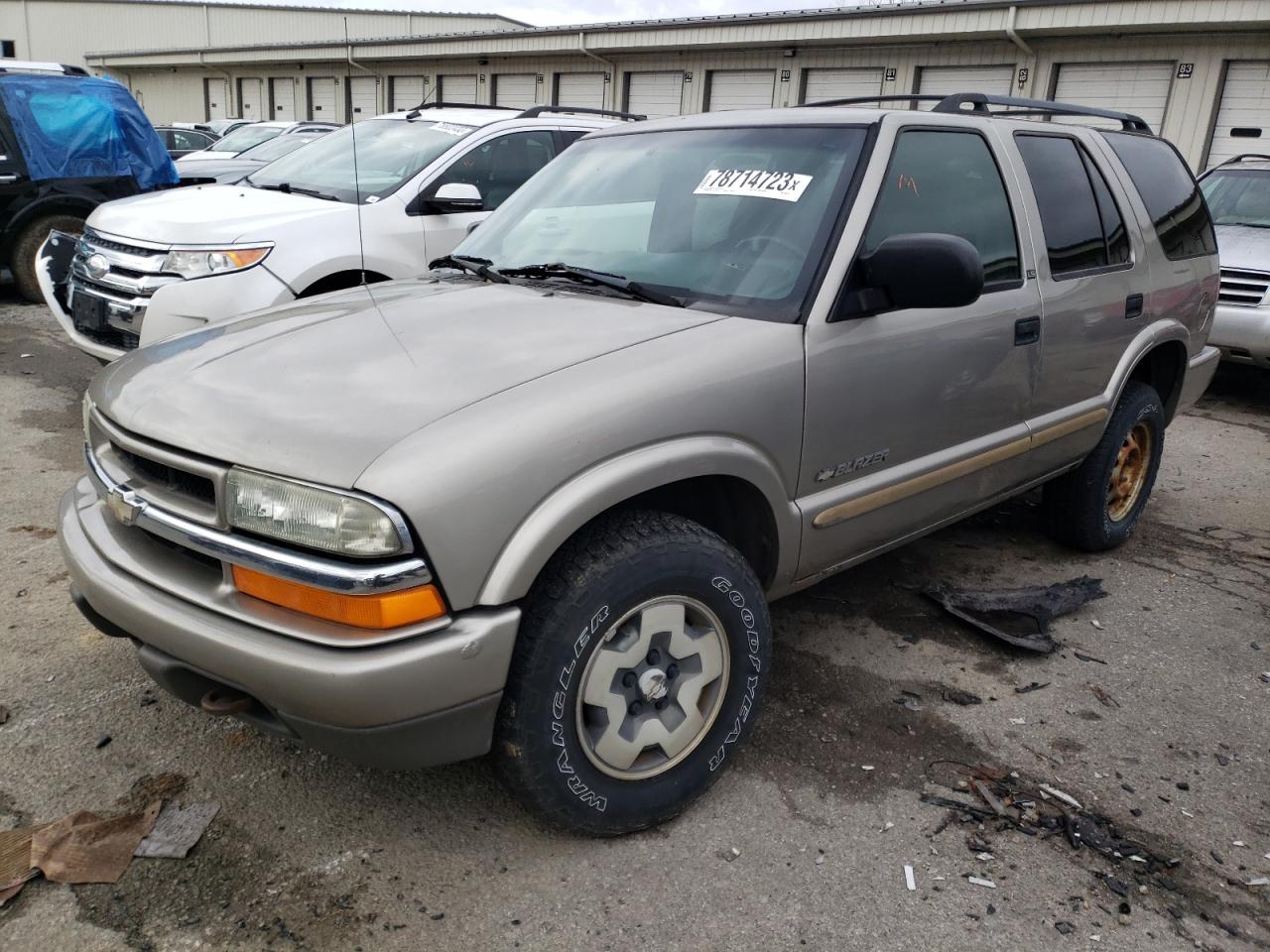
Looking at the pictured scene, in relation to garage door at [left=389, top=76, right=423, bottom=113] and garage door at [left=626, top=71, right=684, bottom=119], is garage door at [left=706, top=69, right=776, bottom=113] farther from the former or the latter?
garage door at [left=389, top=76, right=423, bottom=113]

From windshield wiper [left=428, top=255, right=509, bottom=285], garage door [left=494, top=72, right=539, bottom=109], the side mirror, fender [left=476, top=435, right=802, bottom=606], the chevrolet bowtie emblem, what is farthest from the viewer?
garage door [left=494, top=72, right=539, bottom=109]

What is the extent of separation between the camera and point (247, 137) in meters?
17.1

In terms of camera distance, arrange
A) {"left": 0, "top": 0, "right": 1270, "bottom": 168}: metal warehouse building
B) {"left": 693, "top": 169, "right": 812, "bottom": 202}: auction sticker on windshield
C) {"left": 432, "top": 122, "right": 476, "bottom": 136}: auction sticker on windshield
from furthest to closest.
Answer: {"left": 0, "top": 0, "right": 1270, "bottom": 168}: metal warehouse building, {"left": 432, "top": 122, "right": 476, "bottom": 136}: auction sticker on windshield, {"left": 693, "top": 169, "right": 812, "bottom": 202}: auction sticker on windshield

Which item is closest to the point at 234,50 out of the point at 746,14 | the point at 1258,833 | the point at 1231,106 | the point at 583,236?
the point at 746,14

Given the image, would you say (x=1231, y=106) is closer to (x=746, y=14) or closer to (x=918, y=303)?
(x=746, y=14)

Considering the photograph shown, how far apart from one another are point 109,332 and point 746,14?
50.1ft

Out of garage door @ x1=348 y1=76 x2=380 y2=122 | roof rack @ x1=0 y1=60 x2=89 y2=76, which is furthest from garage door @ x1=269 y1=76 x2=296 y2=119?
roof rack @ x1=0 y1=60 x2=89 y2=76

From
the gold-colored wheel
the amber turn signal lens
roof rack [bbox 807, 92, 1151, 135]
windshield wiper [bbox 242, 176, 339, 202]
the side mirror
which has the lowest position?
the gold-colored wheel

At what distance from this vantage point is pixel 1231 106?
13.6m

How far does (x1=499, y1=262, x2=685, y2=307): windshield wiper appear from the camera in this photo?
2.92 m

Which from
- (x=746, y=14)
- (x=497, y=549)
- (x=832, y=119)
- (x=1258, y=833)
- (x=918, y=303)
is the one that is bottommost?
(x=1258, y=833)

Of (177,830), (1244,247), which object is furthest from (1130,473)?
(1244,247)

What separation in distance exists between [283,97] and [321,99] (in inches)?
86.0

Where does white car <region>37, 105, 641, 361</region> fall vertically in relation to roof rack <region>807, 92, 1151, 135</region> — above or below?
below
